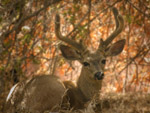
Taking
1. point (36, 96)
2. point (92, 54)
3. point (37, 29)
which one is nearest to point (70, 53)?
point (92, 54)

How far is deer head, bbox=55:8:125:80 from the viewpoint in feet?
16.0

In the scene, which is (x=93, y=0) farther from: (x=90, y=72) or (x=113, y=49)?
(x=90, y=72)

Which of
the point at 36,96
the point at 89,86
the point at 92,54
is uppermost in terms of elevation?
the point at 92,54

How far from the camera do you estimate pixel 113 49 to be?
5426mm

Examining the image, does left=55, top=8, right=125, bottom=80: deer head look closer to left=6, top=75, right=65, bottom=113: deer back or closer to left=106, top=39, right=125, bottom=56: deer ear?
left=106, top=39, right=125, bottom=56: deer ear

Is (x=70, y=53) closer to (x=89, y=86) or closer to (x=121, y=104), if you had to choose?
(x=89, y=86)

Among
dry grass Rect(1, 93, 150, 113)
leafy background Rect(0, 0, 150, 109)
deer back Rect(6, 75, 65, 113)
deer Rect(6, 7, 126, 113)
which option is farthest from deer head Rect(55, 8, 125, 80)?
deer back Rect(6, 75, 65, 113)

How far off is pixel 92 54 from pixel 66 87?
0.77m

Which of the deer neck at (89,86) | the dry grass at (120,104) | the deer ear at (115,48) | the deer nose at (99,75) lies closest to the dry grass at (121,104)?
the dry grass at (120,104)

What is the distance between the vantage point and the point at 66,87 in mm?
4965

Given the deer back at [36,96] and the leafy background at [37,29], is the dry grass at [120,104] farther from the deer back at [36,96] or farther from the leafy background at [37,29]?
the leafy background at [37,29]

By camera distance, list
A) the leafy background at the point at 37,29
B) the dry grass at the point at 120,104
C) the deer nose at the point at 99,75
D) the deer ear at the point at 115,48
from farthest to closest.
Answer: the leafy background at the point at 37,29 < the deer ear at the point at 115,48 < the deer nose at the point at 99,75 < the dry grass at the point at 120,104

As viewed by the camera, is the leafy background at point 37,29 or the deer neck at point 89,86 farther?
the leafy background at point 37,29

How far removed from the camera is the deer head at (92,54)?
4.88 meters
